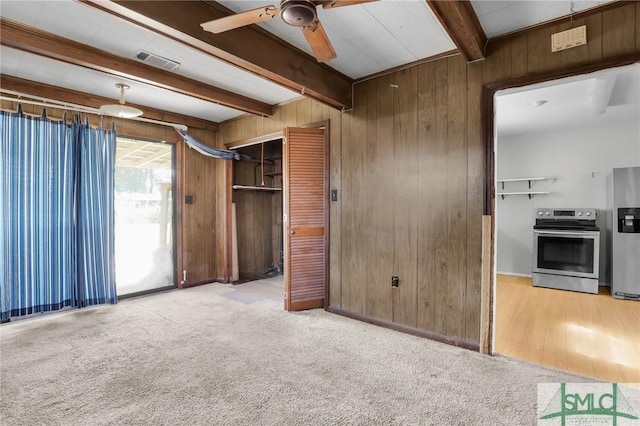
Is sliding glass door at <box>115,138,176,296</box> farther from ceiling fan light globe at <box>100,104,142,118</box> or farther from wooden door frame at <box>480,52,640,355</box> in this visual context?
wooden door frame at <box>480,52,640,355</box>

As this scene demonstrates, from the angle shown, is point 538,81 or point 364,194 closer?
point 538,81

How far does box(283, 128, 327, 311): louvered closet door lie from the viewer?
11.9ft

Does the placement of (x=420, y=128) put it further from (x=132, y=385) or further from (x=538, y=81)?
(x=132, y=385)

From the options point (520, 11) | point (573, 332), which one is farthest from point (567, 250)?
point (520, 11)

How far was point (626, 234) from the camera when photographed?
4199 millimetres

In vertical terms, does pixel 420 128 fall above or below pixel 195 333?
above

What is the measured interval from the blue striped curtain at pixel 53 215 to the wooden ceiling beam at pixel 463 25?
3903 mm

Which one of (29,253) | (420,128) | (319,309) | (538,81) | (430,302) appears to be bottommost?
(319,309)

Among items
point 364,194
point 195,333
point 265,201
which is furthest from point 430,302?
point 265,201

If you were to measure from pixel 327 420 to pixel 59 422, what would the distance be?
1.51m

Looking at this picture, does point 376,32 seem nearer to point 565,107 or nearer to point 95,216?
point 565,107

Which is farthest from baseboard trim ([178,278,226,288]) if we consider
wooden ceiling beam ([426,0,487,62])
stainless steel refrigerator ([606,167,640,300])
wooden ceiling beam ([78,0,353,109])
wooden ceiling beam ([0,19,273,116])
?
stainless steel refrigerator ([606,167,640,300])

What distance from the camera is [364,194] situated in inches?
131

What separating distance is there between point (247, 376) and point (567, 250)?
5028 millimetres
